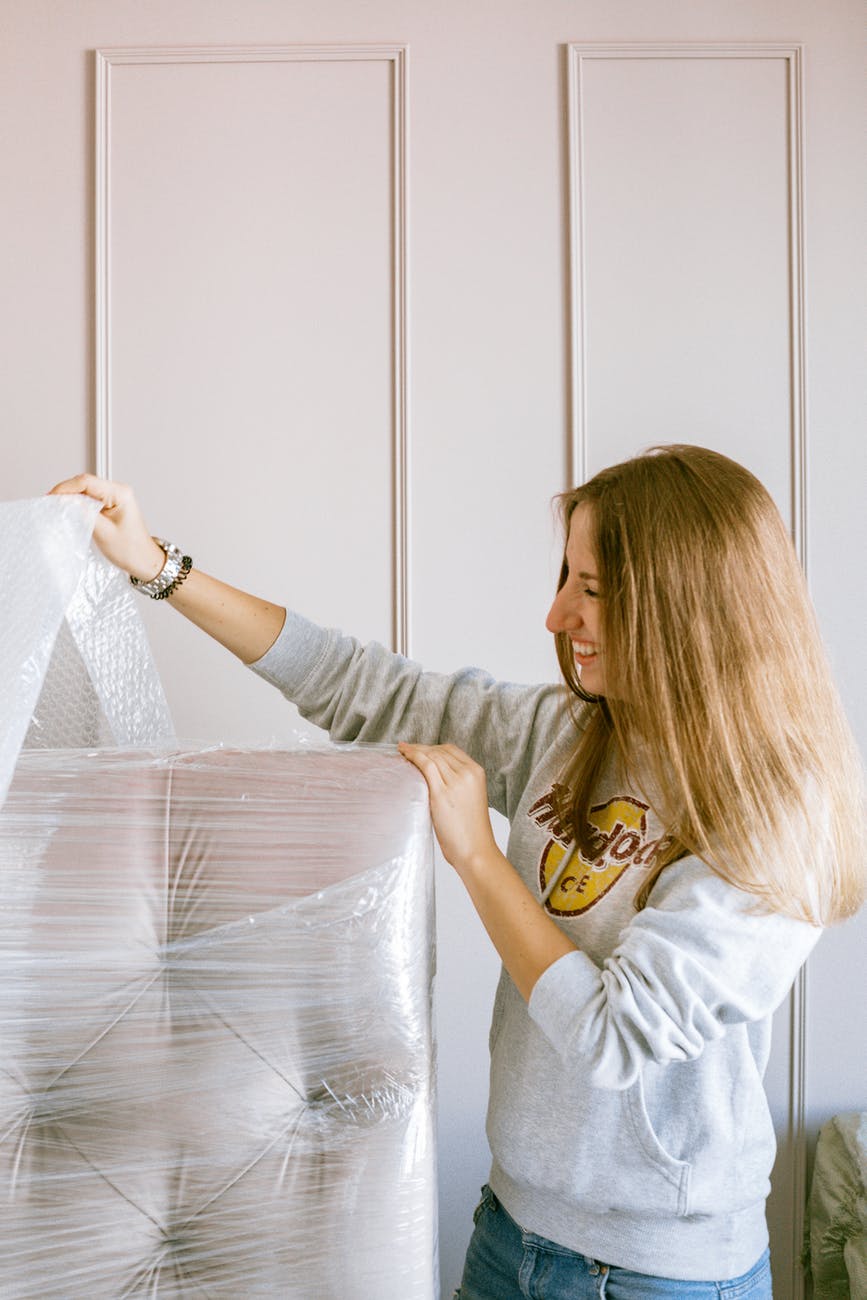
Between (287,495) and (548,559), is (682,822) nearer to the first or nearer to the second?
(548,559)

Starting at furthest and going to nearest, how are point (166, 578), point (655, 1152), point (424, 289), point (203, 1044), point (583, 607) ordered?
point (424, 289) < point (166, 578) < point (583, 607) < point (655, 1152) < point (203, 1044)

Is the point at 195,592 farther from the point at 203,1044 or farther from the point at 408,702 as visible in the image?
the point at 203,1044

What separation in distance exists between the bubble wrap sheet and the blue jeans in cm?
18

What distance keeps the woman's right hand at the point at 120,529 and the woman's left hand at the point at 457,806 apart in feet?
1.19

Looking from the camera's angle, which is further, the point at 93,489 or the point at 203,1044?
the point at 93,489

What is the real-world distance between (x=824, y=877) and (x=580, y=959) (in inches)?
8.2

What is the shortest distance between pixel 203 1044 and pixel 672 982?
1.13 feet

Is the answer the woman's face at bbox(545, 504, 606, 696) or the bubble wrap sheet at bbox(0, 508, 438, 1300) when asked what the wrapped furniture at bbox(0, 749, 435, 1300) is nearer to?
the bubble wrap sheet at bbox(0, 508, 438, 1300)

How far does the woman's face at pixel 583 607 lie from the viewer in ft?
2.96

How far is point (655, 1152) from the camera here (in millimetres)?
818

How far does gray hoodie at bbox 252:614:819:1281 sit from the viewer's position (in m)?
0.76

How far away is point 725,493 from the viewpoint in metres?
0.86

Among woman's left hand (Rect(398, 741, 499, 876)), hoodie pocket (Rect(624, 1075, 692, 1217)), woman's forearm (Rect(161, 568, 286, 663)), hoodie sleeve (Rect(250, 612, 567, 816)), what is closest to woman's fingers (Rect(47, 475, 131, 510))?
woman's forearm (Rect(161, 568, 286, 663))

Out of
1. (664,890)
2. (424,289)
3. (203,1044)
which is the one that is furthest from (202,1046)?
(424,289)
